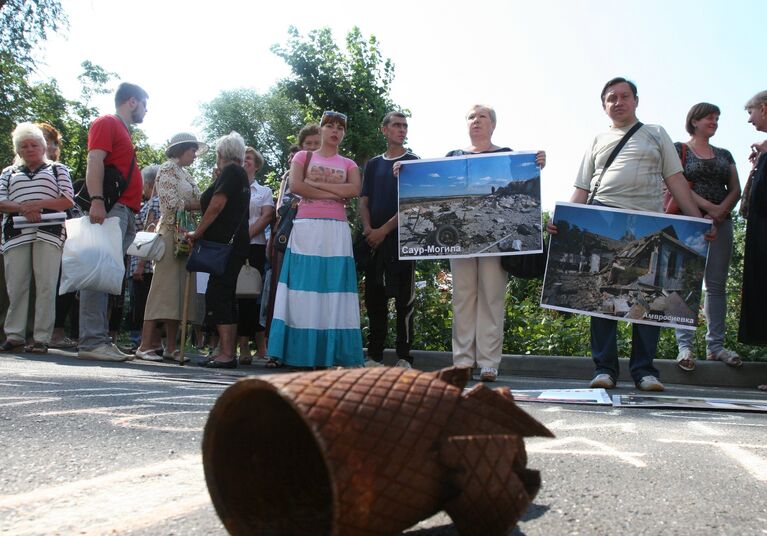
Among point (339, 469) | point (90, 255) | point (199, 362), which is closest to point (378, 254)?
point (199, 362)

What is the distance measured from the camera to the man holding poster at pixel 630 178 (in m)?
5.62

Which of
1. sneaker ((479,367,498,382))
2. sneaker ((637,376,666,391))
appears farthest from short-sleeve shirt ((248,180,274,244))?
sneaker ((637,376,666,391))

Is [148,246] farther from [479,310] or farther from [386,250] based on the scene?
[479,310]

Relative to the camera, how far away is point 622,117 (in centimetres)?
571

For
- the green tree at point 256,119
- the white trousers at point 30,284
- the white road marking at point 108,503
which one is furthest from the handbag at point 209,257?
the green tree at point 256,119

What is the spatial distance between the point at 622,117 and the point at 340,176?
7.08 feet

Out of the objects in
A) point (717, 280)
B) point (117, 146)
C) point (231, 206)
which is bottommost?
point (717, 280)

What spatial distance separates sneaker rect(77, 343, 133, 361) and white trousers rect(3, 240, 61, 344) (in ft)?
2.06

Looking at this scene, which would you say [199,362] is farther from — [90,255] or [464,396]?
[464,396]

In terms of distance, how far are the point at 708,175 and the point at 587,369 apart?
79.1 inches

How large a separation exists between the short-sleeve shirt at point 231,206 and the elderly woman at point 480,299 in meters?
1.77

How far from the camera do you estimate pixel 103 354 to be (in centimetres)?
643

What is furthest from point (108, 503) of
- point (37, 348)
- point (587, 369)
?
point (587, 369)

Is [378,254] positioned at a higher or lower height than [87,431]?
higher
